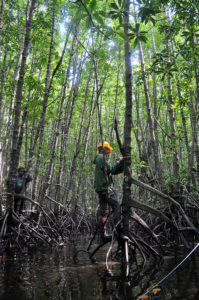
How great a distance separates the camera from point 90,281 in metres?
2.55

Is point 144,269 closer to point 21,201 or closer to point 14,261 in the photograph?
point 14,261

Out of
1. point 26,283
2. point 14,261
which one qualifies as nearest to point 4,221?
point 14,261

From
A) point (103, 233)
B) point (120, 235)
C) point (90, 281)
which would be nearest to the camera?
point (90, 281)

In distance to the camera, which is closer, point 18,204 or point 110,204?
point 110,204

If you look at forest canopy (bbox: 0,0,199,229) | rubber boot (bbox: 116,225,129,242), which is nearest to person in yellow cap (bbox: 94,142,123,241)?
rubber boot (bbox: 116,225,129,242)

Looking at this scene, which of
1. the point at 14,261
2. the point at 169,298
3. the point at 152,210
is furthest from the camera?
the point at 14,261

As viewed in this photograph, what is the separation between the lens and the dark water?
2.10 m

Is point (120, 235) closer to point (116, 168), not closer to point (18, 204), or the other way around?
point (116, 168)

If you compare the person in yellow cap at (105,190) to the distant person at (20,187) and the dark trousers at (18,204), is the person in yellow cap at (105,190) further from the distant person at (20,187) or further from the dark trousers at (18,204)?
the dark trousers at (18,204)

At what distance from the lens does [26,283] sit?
256 centimetres

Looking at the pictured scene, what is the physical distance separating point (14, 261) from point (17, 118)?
2.63 m

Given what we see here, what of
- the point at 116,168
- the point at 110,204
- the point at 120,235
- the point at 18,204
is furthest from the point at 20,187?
the point at 120,235

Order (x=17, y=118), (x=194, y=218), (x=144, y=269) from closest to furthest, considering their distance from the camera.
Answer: (x=144, y=269) → (x=17, y=118) → (x=194, y=218)

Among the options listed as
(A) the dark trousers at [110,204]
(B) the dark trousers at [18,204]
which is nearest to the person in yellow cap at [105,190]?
(A) the dark trousers at [110,204]
